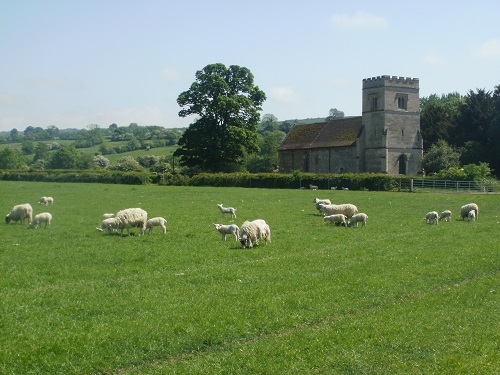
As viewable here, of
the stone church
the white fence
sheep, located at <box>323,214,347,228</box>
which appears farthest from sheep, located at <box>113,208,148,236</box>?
the stone church

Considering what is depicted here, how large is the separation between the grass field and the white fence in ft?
118

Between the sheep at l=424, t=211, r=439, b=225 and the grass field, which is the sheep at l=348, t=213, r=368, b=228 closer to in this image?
the sheep at l=424, t=211, r=439, b=225

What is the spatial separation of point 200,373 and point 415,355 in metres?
3.12

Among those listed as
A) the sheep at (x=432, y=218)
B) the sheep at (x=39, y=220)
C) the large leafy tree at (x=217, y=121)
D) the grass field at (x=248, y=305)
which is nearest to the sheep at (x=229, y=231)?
the grass field at (x=248, y=305)

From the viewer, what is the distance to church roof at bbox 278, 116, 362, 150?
84625 millimetres

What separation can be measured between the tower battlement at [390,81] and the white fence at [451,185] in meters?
27.1

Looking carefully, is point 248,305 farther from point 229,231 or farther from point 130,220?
point 130,220

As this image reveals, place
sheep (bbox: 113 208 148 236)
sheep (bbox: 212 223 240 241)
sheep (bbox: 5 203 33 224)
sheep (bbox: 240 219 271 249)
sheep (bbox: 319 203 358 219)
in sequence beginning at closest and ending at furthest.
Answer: sheep (bbox: 240 219 271 249) → sheep (bbox: 212 223 240 241) → sheep (bbox: 113 208 148 236) → sheep (bbox: 5 203 33 224) → sheep (bbox: 319 203 358 219)

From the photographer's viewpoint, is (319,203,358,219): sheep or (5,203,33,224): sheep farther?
(319,203,358,219): sheep

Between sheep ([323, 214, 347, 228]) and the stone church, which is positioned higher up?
the stone church

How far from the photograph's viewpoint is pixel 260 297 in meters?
11.7

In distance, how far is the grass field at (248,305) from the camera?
841 centimetres

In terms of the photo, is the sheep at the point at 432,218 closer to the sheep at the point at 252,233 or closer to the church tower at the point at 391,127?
the sheep at the point at 252,233

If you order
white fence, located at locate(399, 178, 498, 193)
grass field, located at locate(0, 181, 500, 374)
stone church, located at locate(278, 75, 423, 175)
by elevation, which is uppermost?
stone church, located at locate(278, 75, 423, 175)
